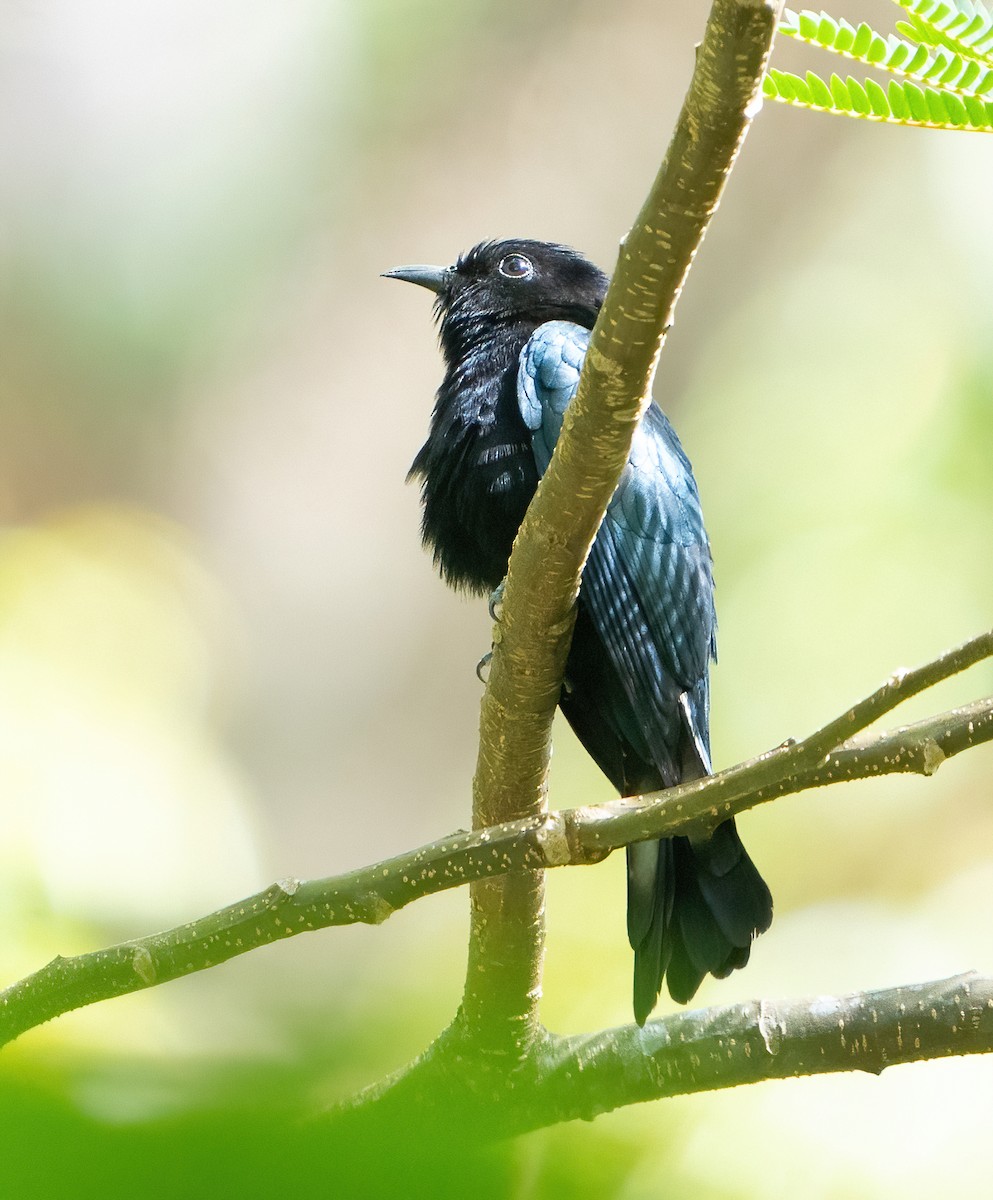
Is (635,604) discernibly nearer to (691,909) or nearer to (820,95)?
(691,909)

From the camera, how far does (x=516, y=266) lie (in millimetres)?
4207

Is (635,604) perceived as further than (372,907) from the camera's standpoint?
Yes

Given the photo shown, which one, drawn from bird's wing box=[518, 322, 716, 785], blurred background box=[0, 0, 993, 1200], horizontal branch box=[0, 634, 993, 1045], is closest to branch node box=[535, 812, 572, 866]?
horizontal branch box=[0, 634, 993, 1045]

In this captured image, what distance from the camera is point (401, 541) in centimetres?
795

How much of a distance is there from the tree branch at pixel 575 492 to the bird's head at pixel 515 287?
1.72 metres

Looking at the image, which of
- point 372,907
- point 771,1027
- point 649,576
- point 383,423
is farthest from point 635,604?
point 383,423

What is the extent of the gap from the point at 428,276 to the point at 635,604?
5.43ft

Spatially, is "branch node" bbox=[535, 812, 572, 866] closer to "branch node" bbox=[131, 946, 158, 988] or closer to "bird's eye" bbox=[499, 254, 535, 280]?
"branch node" bbox=[131, 946, 158, 988]

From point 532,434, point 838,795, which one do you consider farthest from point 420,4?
point 532,434

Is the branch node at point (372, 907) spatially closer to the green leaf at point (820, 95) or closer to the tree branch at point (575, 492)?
the tree branch at point (575, 492)

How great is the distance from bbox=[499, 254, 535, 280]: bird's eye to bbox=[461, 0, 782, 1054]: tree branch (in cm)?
197

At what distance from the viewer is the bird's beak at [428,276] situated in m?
4.33

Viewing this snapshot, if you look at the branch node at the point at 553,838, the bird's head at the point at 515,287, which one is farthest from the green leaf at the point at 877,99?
the bird's head at the point at 515,287

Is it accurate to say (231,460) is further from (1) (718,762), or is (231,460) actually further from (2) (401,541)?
(1) (718,762)
